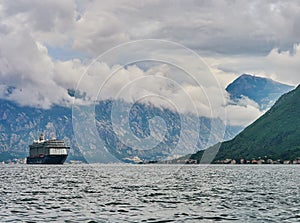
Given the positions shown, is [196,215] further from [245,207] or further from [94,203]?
[94,203]

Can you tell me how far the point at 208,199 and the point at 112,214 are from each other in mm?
24881

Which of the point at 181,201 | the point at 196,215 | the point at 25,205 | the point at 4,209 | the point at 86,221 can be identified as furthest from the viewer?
the point at 181,201

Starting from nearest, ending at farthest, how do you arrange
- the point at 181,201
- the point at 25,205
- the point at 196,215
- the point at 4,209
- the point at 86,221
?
the point at 86,221, the point at 196,215, the point at 4,209, the point at 25,205, the point at 181,201

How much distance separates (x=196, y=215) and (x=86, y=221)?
14524 millimetres

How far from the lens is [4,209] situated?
71.9 metres

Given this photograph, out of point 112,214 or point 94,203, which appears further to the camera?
point 94,203

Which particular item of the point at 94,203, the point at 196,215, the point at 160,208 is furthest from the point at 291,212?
the point at 94,203

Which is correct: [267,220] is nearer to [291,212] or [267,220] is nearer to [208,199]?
[291,212]

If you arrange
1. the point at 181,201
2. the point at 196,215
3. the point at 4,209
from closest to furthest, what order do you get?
the point at 196,215 → the point at 4,209 → the point at 181,201

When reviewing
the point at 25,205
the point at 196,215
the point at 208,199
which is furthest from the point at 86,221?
the point at 208,199

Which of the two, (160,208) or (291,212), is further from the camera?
(160,208)

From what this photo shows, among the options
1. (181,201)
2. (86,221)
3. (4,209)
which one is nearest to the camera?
(86,221)

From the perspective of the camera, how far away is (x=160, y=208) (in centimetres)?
7356

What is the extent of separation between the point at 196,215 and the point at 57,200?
2866 cm
